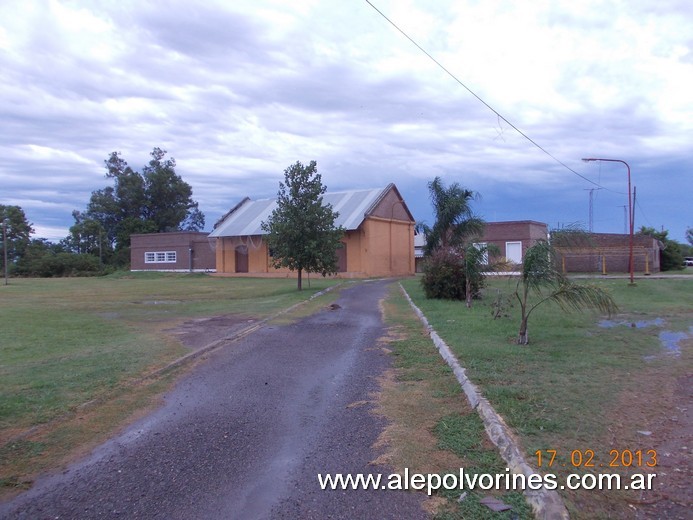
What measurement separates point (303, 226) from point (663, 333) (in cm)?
1587

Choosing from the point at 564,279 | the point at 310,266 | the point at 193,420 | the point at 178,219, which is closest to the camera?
the point at 193,420

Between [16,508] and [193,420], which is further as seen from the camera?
[193,420]

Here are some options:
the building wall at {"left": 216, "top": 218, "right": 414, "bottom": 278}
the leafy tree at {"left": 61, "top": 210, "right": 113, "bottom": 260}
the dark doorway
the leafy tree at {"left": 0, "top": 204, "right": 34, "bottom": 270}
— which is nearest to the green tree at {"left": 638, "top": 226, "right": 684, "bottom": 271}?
the building wall at {"left": 216, "top": 218, "right": 414, "bottom": 278}

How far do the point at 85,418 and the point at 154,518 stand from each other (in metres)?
3.05

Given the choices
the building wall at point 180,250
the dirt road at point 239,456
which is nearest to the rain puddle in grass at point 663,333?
the dirt road at point 239,456

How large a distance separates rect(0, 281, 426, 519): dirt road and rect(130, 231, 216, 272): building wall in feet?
144

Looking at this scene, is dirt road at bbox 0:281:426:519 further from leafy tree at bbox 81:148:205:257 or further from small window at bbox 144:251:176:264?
leafy tree at bbox 81:148:205:257

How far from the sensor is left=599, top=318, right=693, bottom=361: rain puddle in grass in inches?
433

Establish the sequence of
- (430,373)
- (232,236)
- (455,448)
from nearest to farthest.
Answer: (455,448) → (430,373) → (232,236)

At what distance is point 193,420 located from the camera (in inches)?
255

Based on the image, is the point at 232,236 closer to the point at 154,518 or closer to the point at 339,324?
the point at 339,324

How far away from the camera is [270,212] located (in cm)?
4641

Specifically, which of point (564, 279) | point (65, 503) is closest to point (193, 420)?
point (65, 503)

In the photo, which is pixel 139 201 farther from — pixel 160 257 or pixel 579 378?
pixel 579 378
